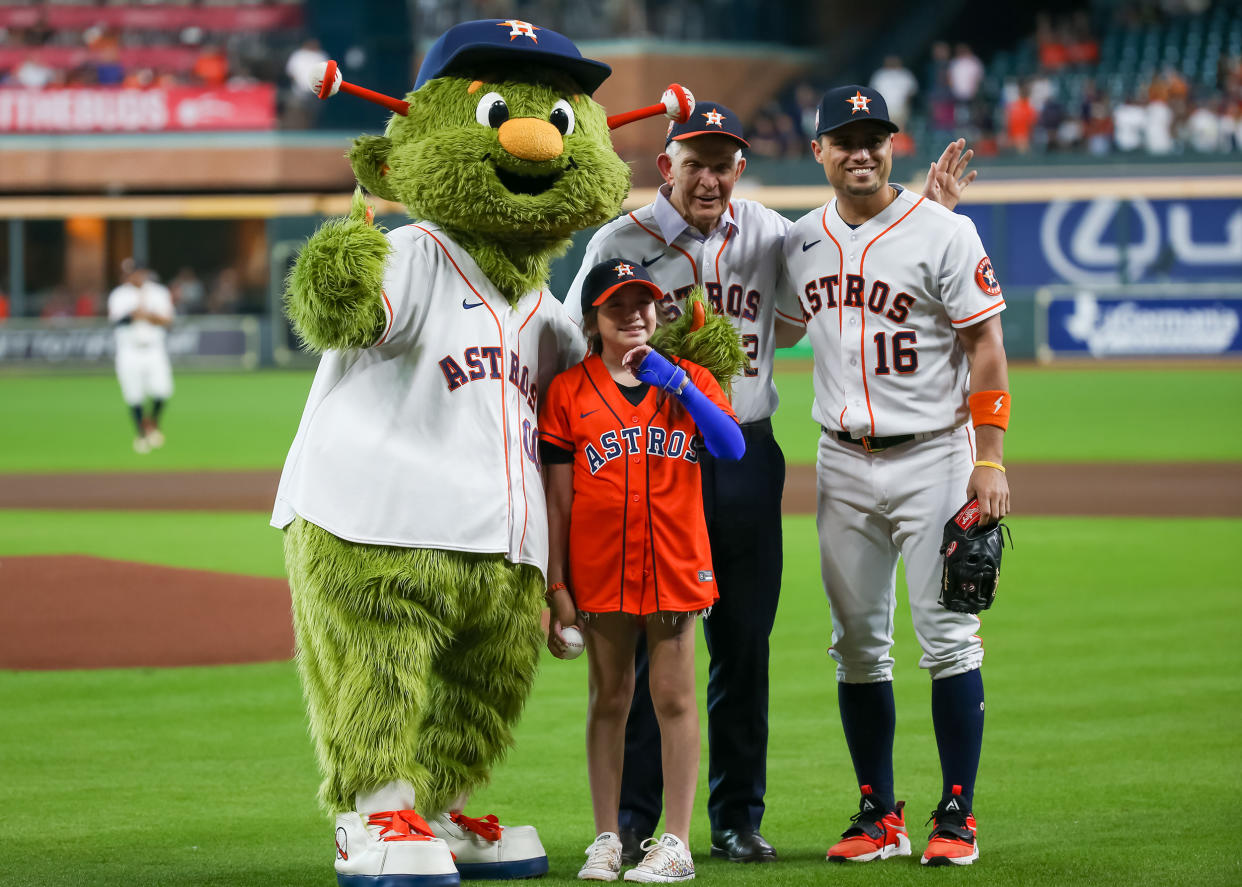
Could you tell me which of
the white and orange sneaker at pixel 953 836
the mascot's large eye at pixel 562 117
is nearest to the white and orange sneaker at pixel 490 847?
the white and orange sneaker at pixel 953 836

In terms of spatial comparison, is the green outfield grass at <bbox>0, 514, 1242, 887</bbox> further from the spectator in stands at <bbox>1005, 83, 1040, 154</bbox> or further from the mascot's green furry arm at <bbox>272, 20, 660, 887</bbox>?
the spectator in stands at <bbox>1005, 83, 1040, 154</bbox>

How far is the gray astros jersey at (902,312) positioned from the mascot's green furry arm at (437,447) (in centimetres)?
75

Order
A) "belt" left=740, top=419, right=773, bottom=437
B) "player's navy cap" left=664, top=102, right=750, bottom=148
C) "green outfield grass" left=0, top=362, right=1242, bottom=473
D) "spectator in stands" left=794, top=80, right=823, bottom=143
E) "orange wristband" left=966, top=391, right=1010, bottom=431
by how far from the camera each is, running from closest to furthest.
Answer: "orange wristband" left=966, top=391, right=1010, bottom=431 < "player's navy cap" left=664, top=102, right=750, bottom=148 < "belt" left=740, top=419, right=773, bottom=437 < "green outfield grass" left=0, top=362, right=1242, bottom=473 < "spectator in stands" left=794, top=80, right=823, bottom=143

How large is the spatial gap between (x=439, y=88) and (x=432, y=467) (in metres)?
1.06

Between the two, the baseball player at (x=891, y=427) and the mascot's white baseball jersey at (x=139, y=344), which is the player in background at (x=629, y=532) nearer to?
the baseball player at (x=891, y=427)

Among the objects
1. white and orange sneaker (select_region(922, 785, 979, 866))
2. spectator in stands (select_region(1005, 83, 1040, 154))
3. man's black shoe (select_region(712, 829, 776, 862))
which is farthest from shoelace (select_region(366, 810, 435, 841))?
spectator in stands (select_region(1005, 83, 1040, 154))

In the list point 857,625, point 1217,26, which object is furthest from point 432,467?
point 1217,26

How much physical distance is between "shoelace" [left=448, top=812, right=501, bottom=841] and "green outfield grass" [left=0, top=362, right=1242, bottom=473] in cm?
1157

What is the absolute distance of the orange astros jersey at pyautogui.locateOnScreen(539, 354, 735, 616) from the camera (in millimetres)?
4305

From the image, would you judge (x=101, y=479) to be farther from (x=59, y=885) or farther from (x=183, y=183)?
(x=183, y=183)

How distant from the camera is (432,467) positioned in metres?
4.18

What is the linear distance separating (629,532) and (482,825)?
3.02ft

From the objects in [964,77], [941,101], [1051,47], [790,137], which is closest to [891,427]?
[941,101]

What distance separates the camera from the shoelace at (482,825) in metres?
4.42
